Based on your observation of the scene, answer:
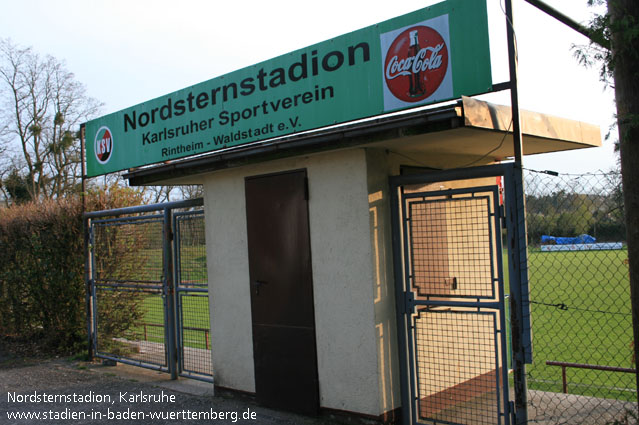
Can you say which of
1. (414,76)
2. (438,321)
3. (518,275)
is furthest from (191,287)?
(518,275)

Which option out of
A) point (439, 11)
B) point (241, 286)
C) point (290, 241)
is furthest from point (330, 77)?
point (241, 286)

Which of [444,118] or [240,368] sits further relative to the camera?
[240,368]

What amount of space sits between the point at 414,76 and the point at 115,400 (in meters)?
5.15

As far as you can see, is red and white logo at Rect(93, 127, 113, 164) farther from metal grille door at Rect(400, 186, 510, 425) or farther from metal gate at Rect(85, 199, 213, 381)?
metal grille door at Rect(400, 186, 510, 425)

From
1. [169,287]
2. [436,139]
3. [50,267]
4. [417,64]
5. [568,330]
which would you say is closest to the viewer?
[417,64]

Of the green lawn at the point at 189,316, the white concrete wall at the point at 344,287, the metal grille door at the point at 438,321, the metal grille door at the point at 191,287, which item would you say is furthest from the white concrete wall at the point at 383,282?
the green lawn at the point at 189,316

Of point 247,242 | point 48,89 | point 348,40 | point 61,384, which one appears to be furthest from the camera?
point 48,89

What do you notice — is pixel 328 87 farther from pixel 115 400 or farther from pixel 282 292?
pixel 115 400

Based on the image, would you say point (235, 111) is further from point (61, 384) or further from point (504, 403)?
point (61, 384)

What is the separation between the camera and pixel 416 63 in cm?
471

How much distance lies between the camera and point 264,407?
6102mm

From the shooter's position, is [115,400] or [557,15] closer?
[557,15]

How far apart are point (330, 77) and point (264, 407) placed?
138 inches

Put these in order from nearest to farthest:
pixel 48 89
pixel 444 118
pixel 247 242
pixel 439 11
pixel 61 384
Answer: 1. pixel 444 118
2. pixel 439 11
3. pixel 247 242
4. pixel 61 384
5. pixel 48 89
